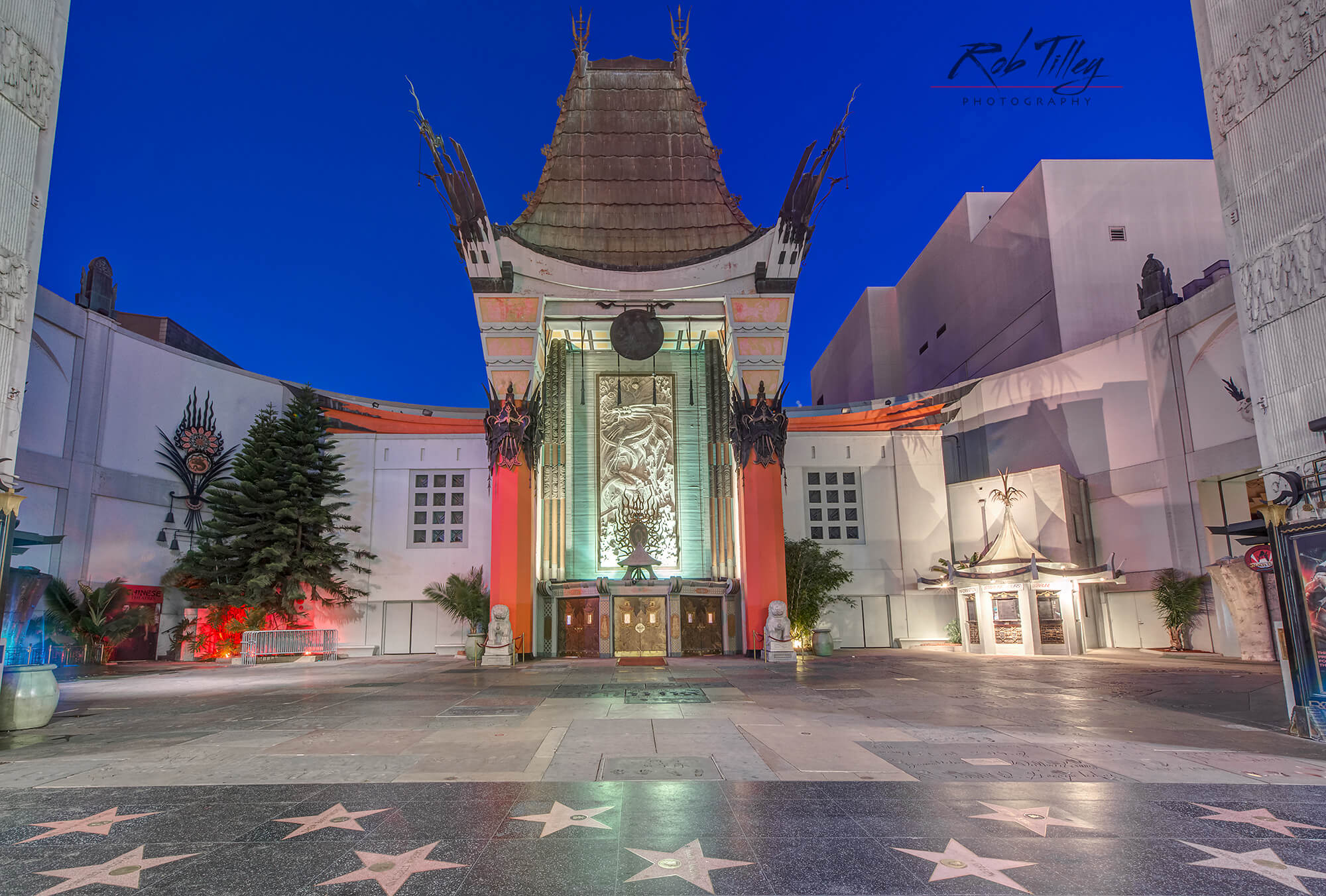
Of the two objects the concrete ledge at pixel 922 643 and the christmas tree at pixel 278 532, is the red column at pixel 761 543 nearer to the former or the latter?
the concrete ledge at pixel 922 643

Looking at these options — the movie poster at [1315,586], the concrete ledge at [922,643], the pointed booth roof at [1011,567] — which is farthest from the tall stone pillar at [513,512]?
the movie poster at [1315,586]

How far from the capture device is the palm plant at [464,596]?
23328 mm

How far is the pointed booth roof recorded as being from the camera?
854 inches

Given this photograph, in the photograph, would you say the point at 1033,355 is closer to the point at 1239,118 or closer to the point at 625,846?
the point at 1239,118

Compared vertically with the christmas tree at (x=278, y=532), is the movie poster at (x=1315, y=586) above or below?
below

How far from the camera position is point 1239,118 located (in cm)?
1021

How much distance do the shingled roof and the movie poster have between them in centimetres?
1705

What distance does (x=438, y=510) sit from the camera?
25.2 m

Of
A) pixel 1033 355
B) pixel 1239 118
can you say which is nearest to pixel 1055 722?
pixel 1239 118

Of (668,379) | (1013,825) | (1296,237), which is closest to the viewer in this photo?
(1013,825)

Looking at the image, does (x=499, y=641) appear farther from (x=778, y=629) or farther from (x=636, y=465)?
(x=778, y=629)

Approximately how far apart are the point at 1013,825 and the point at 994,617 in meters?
19.5

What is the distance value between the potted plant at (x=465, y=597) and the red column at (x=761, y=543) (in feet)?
26.2

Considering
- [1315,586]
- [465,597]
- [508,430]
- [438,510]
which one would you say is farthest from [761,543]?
[1315,586]
